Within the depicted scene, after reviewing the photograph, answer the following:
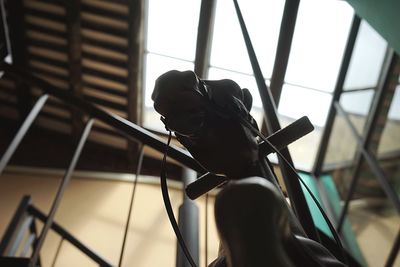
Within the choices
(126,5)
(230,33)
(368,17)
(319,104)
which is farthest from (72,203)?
(368,17)

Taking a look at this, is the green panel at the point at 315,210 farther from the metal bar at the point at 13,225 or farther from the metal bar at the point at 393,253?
the metal bar at the point at 13,225

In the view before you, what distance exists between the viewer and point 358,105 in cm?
425

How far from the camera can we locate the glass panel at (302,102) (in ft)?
15.2

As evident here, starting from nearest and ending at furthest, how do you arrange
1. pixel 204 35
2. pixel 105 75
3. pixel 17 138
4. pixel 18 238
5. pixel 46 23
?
pixel 17 138, pixel 18 238, pixel 204 35, pixel 46 23, pixel 105 75

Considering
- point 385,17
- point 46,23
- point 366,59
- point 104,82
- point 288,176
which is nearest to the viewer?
point 288,176

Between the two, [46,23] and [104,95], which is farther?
[104,95]

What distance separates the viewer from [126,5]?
4609mm

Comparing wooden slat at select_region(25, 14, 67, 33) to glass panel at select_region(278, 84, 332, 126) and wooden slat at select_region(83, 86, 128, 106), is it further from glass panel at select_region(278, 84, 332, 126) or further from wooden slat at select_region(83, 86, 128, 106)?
glass panel at select_region(278, 84, 332, 126)

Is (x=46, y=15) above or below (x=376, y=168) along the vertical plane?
above

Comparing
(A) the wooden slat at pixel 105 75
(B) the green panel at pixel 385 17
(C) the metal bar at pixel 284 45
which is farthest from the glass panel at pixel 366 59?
(A) the wooden slat at pixel 105 75

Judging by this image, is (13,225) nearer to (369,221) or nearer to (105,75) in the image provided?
(369,221)

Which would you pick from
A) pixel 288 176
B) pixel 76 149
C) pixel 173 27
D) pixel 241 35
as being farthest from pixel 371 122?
pixel 288 176

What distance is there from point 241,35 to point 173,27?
2.88ft

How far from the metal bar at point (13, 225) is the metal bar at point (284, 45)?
2881 mm
